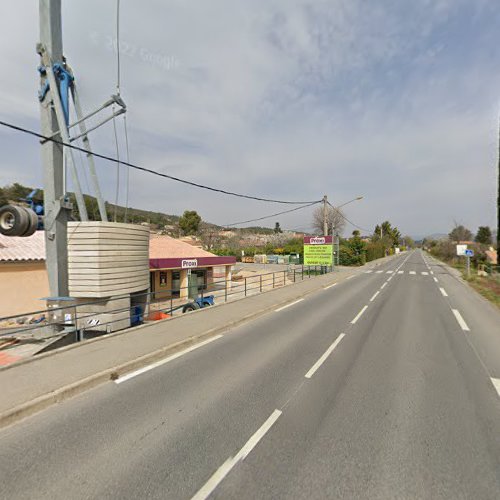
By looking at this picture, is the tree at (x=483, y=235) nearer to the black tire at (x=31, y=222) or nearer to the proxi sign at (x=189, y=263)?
the proxi sign at (x=189, y=263)

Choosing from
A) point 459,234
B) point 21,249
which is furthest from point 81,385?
point 459,234

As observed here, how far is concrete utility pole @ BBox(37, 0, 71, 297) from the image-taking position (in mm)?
7789

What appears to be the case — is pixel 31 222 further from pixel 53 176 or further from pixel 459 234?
pixel 459 234

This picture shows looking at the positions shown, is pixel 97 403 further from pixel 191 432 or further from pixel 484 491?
pixel 484 491

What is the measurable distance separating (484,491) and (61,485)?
422cm

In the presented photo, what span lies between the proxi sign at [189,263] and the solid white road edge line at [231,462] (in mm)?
15052

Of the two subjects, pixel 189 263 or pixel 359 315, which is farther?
pixel 189 263

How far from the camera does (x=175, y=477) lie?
2814 millimetres

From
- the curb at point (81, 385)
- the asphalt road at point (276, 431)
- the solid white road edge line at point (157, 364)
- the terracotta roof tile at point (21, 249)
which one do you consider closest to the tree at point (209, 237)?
the terracotta roof tile at point (21, 249)

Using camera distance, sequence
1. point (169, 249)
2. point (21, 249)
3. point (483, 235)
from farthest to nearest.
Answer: point (483, 235), point (169, 249), point (21, 249)

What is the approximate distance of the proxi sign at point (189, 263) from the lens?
18094 mm

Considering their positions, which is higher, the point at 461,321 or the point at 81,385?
the point at 81,385

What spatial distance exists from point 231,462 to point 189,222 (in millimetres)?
65437

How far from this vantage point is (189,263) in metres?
18.6
